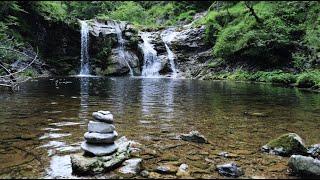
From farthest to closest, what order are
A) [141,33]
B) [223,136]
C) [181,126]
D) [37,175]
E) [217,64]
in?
[141,33] → [217,64] → [181,126] → [223,136] → [37,175]

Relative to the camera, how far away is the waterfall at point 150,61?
3941 cm

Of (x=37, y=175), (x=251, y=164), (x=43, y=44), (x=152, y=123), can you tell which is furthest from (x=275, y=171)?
(x=43, y=44)

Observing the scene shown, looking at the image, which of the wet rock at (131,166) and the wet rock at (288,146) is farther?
the wet rock at (288,146)

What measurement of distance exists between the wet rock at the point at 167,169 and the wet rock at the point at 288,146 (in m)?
2.23

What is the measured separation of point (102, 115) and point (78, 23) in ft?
109

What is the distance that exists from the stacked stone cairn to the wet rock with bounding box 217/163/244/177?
184 cm

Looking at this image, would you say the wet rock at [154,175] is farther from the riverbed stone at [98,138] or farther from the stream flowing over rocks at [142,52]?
the stream flowing over rocks at [142,52]

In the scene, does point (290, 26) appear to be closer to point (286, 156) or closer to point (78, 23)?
point (78, 23)

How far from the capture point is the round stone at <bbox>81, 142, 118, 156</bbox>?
6.20 metres

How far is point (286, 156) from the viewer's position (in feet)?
23.1

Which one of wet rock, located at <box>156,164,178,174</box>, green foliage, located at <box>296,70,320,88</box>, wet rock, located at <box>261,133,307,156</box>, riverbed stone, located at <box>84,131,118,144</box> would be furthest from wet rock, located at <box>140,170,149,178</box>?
green foliage, located at <box>296,70,320,88</box>

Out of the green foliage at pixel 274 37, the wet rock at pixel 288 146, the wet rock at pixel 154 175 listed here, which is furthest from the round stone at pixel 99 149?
the green foliage at pixel 274 37

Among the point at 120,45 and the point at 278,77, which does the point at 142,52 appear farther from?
the point at 278,77

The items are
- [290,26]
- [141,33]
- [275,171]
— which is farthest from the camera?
[141,33]
